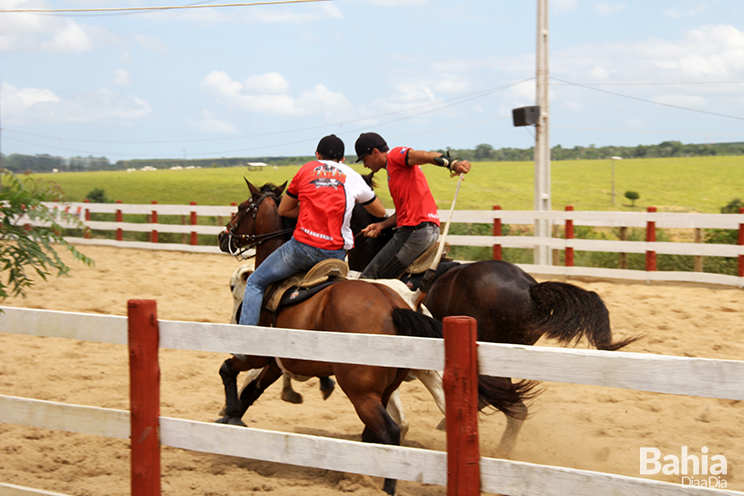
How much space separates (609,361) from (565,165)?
62.4 metres

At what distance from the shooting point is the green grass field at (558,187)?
113ft

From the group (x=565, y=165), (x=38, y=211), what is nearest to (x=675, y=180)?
(x=565, y=165)

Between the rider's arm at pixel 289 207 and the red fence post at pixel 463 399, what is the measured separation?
2658 millimetres

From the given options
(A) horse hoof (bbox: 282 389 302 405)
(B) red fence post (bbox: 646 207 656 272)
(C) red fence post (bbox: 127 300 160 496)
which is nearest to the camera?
(C) red fence post (bbox: 127 300 160 496)

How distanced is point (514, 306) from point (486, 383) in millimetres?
1475

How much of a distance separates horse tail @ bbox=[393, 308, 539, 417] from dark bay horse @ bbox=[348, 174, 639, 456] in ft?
2.69

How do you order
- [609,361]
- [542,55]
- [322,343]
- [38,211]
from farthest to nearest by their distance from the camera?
1. [542,55]
2. [38,211]
3. [322,343]
4. [609,361]

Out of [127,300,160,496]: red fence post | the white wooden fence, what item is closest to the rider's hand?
[127,300,160,496]: red fence post

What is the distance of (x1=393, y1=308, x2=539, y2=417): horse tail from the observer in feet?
11.6

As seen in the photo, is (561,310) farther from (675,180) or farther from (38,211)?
(675,180)

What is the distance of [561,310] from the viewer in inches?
183

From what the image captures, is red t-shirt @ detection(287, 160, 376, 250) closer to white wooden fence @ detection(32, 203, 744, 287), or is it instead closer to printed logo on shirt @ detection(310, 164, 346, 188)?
printed logo on shirt @ detection(310, 164, 346, 188)

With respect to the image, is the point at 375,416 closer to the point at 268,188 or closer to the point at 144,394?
the point at 144,394

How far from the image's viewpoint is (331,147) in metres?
4.72
